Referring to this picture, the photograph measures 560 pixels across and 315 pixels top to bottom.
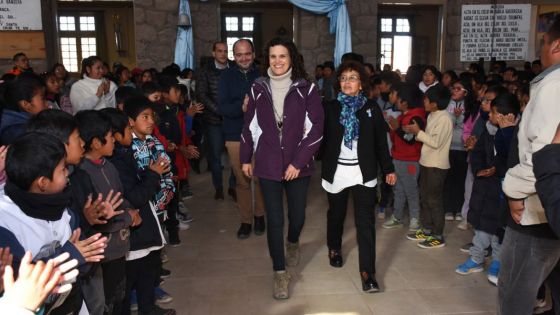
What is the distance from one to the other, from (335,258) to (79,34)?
14.7m

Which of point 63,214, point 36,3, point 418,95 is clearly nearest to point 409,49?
point 36,3

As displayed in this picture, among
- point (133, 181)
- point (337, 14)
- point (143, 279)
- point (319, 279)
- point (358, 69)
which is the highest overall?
point (337, 14)

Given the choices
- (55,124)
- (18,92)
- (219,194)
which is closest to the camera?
(55,124)

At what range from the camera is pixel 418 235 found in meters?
4.09

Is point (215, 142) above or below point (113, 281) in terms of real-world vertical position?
above

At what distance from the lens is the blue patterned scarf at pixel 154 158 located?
269 cm

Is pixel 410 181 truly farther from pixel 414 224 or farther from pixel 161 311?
→ pixel 161 311

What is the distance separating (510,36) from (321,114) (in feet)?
24.4

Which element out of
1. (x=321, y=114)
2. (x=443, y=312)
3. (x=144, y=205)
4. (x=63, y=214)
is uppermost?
(x=321, y=114)

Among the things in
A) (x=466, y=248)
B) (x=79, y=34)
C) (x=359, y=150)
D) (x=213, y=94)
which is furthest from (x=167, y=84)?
(x=79, y=34)

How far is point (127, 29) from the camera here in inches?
618

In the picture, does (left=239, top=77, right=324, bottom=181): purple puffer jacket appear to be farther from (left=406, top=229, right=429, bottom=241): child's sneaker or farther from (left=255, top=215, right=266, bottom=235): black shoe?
(left=406, top=229, right=429, bottom=241): child's sneaker

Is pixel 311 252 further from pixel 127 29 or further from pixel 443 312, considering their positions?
pixel 127 29

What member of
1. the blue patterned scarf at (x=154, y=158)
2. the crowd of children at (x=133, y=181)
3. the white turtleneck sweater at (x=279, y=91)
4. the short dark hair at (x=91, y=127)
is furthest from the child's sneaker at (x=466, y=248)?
the short dark hair at (x=91, y=127)
